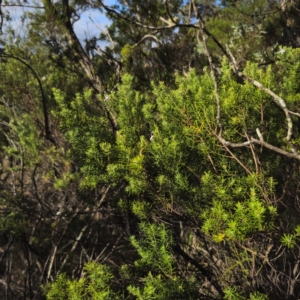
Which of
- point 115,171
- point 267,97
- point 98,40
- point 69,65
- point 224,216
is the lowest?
point 224,216

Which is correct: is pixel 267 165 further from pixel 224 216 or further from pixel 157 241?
pixel 157 241

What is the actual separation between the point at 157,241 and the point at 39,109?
3.32m

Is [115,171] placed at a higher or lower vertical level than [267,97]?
lower

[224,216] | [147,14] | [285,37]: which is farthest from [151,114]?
[285,37]

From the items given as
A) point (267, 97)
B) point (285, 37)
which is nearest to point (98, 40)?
point (285, 37)

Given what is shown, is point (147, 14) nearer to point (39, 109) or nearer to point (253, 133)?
point (39, 109)

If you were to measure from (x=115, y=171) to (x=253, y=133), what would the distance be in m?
0.88

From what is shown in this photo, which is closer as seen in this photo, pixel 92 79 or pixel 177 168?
pixel 177 168

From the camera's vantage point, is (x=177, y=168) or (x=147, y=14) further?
(x=147, y=14)

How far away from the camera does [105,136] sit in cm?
223

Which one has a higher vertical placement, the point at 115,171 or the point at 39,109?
the point at 39,109

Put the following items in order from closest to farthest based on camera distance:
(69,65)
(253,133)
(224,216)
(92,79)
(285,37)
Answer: (224,216), (253,133), (92,79), (285,37), (69,65)

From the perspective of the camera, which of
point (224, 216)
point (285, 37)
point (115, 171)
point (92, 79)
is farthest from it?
point (285, 37)

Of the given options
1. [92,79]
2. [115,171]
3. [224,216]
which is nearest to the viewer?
[224,216]
